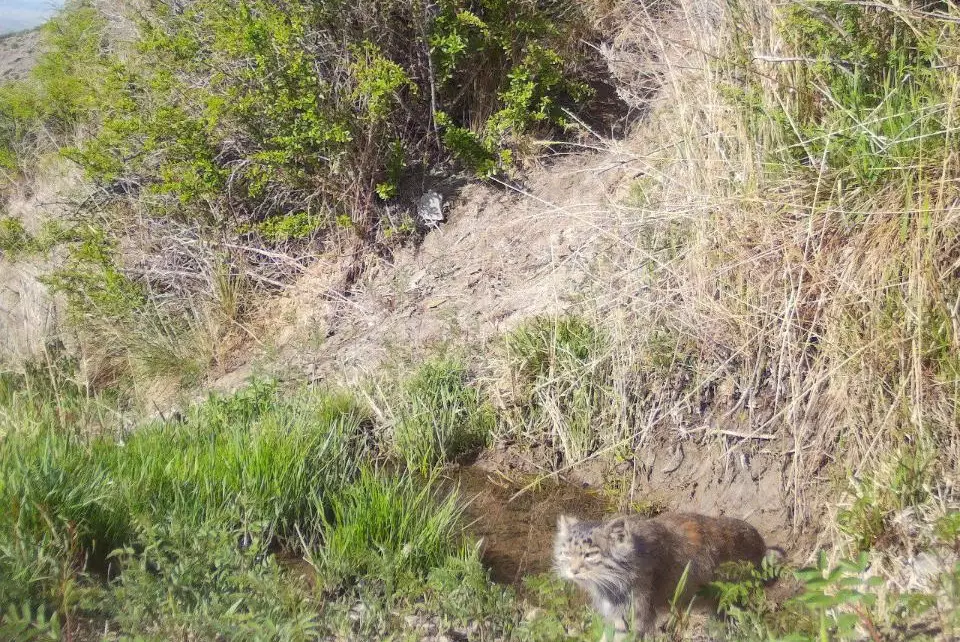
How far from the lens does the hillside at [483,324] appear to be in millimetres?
3514

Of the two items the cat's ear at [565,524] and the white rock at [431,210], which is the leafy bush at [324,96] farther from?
the cat's ear at [565,524]

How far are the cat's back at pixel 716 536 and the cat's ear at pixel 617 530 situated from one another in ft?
1.55

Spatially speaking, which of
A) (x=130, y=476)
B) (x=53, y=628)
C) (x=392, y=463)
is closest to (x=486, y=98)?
(x=392, y=463)

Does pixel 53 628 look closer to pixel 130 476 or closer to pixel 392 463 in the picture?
pixel 130 476

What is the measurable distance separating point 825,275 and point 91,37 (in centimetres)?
982

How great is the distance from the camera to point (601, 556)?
11.9 ft

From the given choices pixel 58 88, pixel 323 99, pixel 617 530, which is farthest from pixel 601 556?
pixel 58 88

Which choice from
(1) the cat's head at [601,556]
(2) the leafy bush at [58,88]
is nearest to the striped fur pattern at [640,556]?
(1) the cat's head at [601,556]

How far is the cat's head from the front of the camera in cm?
362

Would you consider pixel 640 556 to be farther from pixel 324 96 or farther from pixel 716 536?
pixel 324 96

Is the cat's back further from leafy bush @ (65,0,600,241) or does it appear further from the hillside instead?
leafy bush @ (65,0,600,241)

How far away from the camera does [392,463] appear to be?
5.75 metres

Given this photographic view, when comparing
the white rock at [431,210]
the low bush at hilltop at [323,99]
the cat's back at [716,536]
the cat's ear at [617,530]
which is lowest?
the cat's back at [716,536]

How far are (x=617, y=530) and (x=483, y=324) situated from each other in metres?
3.03
